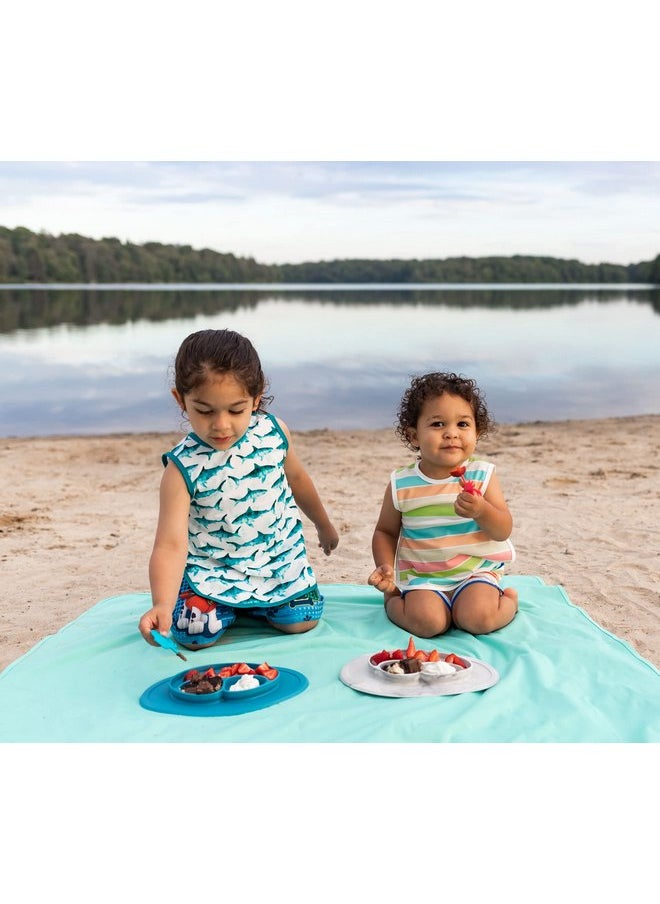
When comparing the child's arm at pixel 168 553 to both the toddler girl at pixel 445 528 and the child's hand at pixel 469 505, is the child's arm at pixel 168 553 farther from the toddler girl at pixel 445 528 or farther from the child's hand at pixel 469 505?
the child's hand at pixel 469 505

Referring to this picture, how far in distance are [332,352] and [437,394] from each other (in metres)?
14.2

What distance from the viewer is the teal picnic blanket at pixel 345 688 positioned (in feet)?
8.80

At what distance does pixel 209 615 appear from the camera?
11.3 ft

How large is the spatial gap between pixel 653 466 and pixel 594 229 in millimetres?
9630

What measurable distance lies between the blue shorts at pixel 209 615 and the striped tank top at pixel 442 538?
0.44m

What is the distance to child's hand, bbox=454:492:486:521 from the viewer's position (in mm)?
3402

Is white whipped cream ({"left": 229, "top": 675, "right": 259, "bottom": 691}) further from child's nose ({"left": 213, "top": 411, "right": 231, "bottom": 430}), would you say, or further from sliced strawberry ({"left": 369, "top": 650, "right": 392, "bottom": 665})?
child's nose ({"left": 213, "top": 411, "right": 231, "bottom": 430})

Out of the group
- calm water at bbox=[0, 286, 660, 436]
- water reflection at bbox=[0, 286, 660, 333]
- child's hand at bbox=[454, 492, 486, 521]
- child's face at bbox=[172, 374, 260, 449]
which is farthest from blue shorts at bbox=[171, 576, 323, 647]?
water reflection at bbox=[0, 286, 660, 333]

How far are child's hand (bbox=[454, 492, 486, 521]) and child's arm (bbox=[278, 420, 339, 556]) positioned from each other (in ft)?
2.07

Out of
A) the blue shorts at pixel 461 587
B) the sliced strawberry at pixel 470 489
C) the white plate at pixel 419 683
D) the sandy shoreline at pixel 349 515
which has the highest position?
the sliced strawberry at pixel 470 489

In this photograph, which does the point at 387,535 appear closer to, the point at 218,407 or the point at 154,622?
the point at 218,407

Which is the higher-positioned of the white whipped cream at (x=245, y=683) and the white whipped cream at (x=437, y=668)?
the white whipped cream at (x=437, y=668)

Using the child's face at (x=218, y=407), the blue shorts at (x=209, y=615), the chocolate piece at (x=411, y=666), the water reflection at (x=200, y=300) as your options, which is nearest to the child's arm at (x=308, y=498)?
the blue shorts at (x=209, y=615)

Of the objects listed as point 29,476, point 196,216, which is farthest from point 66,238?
point 29,476
